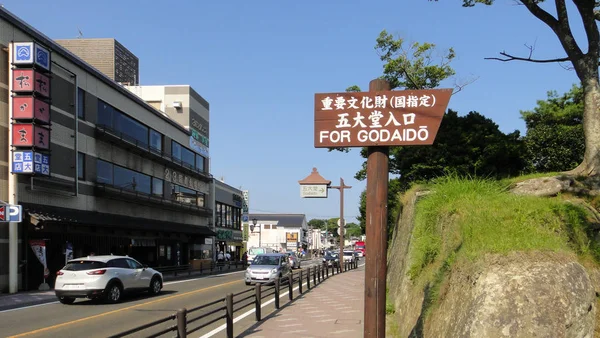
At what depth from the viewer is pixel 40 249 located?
23.5 meters

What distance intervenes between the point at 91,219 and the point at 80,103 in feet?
20.7

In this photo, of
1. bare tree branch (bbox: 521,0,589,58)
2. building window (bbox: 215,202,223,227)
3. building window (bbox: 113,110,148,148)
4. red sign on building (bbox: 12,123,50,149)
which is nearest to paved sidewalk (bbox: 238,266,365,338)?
bare tree branch (bbox: 521,0,589,58)

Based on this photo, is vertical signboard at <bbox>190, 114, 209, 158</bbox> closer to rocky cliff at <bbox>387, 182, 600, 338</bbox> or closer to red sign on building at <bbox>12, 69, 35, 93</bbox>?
red sign on building at <bbox>12, 69, 35, 93</bbox>

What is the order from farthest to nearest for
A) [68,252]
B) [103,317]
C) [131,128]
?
[131,128]
[68,252]
[103,317]

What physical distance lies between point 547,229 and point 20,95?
21.9 metres

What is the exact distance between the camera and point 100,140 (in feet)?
102

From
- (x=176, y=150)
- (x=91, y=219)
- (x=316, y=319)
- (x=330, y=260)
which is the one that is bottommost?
(x=330, y=260)

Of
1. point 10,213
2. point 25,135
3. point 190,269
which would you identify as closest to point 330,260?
point 190,269

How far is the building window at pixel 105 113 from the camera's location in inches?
1236

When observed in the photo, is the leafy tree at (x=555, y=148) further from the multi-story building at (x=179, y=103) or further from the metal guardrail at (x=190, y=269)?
the multi-story building at (x=179, y=103)

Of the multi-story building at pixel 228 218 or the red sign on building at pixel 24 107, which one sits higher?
→ the red sign on building at pixel 24 107

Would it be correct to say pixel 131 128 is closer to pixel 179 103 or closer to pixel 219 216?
pixel 179 103

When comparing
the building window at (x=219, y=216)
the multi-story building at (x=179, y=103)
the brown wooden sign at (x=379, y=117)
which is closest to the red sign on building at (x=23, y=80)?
the brown wooden sign at (x=379, y=117)

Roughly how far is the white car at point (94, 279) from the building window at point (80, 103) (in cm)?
1252
